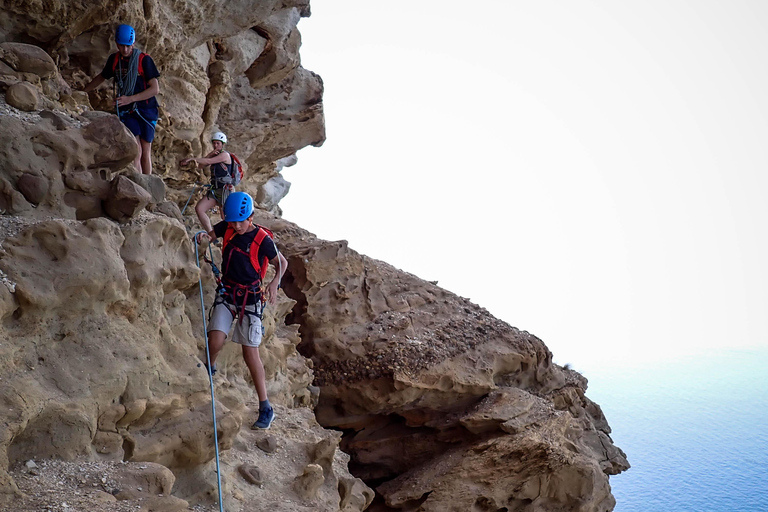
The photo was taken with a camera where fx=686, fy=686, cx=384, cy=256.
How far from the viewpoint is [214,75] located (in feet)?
41.2

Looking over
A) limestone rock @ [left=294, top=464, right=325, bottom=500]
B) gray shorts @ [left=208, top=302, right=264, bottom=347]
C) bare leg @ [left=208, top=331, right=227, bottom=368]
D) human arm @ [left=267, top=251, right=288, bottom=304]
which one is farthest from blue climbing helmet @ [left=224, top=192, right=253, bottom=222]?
limestone rock @ [left=294, top=464, right=325, bottom=500]

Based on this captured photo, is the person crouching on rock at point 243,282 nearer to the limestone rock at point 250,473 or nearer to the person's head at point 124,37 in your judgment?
the limestone rock at point 250,473

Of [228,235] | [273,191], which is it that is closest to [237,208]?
[228,235]

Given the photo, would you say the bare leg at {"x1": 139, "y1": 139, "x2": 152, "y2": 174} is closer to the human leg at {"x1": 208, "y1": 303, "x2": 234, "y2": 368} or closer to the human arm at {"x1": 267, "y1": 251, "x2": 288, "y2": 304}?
the human arm at {"x1": 267, "y1": 251, "x2": 288, "y2": 304}

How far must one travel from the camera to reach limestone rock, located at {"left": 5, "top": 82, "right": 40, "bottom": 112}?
5473 mm

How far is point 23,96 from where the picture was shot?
552cm

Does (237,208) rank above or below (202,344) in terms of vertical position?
above

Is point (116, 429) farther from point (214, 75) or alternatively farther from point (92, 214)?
point (214, 75)

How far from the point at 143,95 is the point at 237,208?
6.69ft

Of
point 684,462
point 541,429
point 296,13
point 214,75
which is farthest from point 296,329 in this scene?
point 684,462

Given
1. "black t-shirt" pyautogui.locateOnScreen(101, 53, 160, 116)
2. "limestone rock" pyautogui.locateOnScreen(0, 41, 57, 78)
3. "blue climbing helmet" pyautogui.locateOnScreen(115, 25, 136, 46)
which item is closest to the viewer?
"limestone rock" pyautogui.locateOnScreen(0, 41, 57, 78)

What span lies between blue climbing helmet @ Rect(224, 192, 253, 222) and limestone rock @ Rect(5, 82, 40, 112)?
1725 millimetres

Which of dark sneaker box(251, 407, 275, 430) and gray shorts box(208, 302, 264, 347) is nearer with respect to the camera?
gray shorts box(208, 302, 264, 347)

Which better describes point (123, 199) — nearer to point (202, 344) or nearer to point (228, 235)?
point (228, 235)
